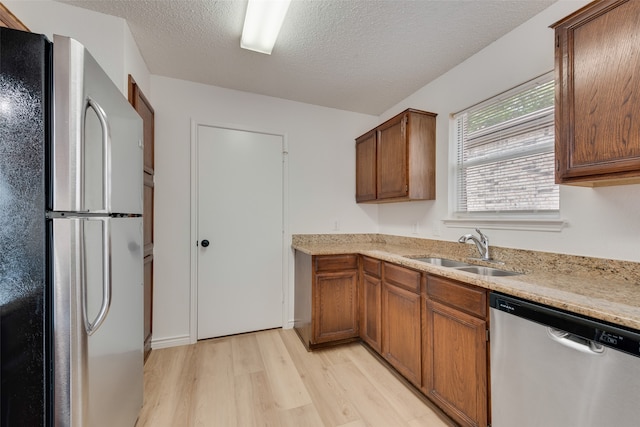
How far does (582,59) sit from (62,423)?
8.48ft

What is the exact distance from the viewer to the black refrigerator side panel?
0.84m

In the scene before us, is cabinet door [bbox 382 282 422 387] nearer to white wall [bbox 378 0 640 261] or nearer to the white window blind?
white wall [bbox 378 0 640 261]

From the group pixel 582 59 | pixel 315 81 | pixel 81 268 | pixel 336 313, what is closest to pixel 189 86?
pixel 315 81

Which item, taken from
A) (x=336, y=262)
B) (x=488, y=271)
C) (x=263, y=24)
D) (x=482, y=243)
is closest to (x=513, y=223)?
(x=482, y=243)

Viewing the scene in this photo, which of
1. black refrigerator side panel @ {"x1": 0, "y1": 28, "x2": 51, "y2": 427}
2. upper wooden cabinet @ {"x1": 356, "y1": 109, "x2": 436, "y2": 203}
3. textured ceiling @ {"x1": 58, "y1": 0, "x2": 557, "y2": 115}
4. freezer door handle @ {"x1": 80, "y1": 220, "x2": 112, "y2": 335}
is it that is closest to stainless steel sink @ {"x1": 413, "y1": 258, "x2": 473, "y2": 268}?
upper wooden cabinet @ {"x1": 356, "y1": 109, "x2": 436, "y2": 203}

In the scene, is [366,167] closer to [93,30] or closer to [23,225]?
[93,30]

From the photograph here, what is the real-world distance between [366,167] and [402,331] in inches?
71.5

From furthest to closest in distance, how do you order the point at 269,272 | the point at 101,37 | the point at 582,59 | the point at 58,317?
the point at 269,272 < the point at 101,37 < the point at 582,59 < the point at 58,317

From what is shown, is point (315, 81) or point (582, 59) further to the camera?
point (315, 81)

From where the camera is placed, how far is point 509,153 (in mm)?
1906

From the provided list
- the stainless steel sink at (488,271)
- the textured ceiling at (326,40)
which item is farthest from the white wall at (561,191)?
the stainless steel sink at (488,271)

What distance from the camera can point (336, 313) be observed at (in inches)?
96.2

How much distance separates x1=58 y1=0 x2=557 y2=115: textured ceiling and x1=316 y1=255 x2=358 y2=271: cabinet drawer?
1.73 m

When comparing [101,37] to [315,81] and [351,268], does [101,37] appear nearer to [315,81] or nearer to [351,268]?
[315,81]
